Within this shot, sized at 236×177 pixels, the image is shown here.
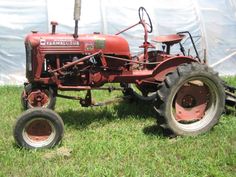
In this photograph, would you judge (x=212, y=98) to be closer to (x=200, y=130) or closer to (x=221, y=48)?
(x=200, y=130)

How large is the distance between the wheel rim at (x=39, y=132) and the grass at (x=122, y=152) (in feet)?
0.51

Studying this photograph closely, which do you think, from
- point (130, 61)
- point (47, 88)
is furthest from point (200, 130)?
point (47, 88)

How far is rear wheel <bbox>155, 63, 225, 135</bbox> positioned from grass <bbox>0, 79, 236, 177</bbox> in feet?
0.73

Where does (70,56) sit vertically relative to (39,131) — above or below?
above

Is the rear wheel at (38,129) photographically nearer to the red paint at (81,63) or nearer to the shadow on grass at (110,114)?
the red paint at (81,63)

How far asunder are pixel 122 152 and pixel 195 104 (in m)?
1.61


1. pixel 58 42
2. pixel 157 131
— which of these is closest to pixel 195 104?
pixel 157 131

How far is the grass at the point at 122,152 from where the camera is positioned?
5.48 meters

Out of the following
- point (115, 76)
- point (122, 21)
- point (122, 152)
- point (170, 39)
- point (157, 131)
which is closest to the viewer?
point (122, 152)

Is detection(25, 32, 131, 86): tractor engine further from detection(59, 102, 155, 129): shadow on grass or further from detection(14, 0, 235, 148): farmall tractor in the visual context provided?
detection(59, 102, 155, 129): shadow on grass

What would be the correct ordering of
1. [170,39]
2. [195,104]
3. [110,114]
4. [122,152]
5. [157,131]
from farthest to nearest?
[110,114] → [170,39] → [195,104] → [157,131] → [122,152]

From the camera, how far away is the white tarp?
1077cm

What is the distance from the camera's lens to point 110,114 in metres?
7.90

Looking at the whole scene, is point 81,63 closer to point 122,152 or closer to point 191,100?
point 122,152
